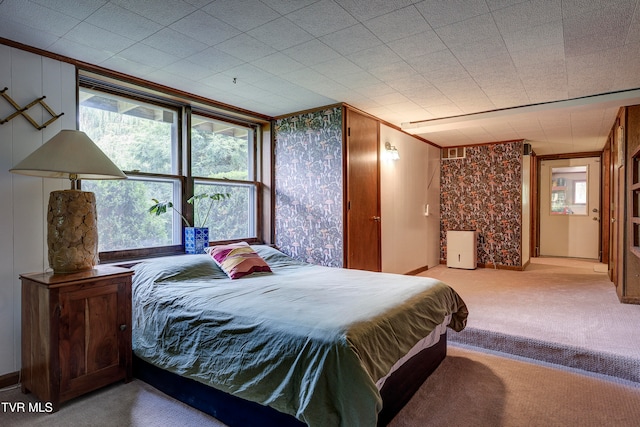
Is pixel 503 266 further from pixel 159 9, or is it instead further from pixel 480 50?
pixel 159 9

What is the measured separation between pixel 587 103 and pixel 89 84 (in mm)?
4523

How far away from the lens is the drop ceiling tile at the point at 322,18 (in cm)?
204

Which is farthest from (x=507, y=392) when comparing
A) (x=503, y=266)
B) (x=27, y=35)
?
(x=503, y=266)

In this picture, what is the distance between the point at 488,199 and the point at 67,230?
5.95m

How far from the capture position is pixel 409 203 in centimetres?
550

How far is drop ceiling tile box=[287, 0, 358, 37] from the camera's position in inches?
80.4

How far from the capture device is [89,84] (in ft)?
9.78

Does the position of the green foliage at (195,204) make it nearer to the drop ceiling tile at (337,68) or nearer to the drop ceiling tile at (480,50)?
the drop ceiling tile at (337,68)

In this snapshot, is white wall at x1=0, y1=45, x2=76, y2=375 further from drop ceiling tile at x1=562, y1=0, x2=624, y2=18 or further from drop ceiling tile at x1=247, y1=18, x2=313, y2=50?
drop ceiling tile at x1=562, y1=0, x2=624, y2=18

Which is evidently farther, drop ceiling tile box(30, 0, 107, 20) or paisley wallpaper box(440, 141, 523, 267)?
paisley wallpaper box(440, 141, 523, 267)

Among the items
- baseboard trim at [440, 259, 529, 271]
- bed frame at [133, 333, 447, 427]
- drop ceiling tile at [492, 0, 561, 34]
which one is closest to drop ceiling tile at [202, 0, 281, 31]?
drop ceiling tile at [492, 0, 561, 34]

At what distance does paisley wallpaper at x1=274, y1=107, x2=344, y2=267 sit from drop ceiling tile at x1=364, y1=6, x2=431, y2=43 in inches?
62.0

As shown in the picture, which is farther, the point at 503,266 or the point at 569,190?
the point at 569,190

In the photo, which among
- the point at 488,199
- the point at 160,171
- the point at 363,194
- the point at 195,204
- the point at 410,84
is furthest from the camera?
the point at 488,199
